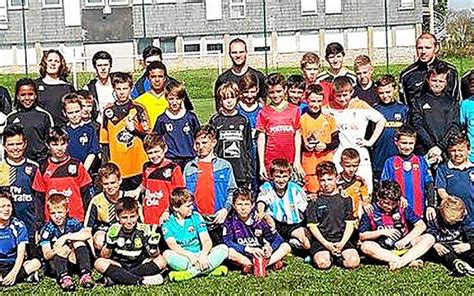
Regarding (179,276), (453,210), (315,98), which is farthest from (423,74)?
(179,276)

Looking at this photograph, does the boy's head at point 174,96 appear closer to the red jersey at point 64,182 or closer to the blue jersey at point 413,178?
the red jersey at point 64,182

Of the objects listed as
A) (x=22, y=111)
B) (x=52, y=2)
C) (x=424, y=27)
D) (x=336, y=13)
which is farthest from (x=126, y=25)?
(x=22, y=111)

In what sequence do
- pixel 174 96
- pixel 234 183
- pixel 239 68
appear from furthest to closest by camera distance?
pixel 239 68
pixel 174 96
pixel 234 183

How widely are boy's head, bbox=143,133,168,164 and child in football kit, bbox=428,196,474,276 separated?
2.11m

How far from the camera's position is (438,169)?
7.12 m

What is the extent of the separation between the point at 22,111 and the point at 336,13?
19.4m

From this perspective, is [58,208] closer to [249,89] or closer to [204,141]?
[204,141]

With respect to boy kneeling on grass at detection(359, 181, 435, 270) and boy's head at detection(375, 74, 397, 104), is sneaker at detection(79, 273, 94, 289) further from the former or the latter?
boy's head at detection(375, 74, 397, 104)

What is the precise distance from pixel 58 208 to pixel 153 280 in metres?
0.86

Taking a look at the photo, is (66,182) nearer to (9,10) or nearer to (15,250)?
(15,250)

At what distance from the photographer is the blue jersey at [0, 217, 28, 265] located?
259 inches

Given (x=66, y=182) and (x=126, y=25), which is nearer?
(x=66, y=182)

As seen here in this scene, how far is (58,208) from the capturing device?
664 cm

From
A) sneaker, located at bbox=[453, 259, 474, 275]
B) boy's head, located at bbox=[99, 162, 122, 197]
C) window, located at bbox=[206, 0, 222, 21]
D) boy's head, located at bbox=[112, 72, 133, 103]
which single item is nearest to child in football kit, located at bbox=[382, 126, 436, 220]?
sneaker, located at bbox=[453, 259, 474, 275]
